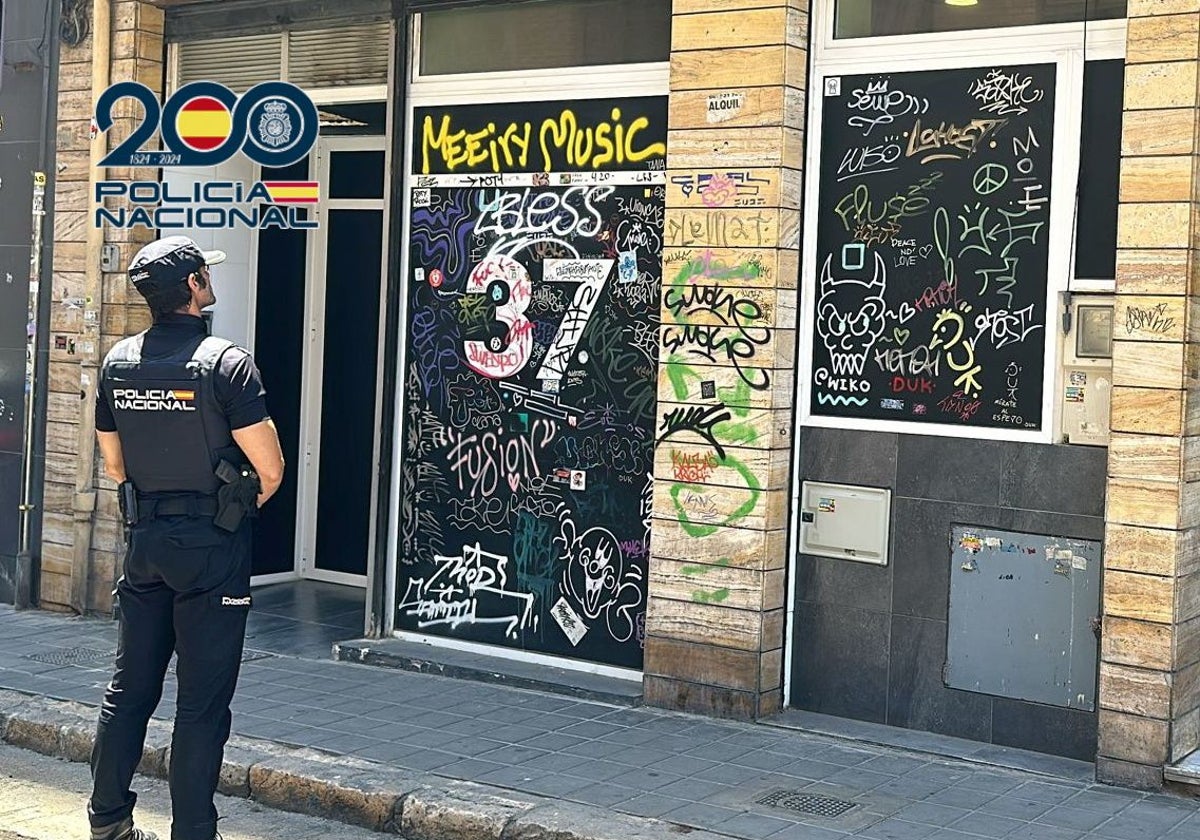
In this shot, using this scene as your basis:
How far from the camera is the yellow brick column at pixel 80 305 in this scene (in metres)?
9.92

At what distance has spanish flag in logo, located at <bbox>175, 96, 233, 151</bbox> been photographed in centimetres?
1013

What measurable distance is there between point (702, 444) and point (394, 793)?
2321 millimetres

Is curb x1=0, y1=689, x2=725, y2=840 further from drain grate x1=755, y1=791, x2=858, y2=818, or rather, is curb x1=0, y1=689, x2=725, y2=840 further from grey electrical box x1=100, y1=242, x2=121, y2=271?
grey electrical box x1=100, y1=242, x2=121, y2=271

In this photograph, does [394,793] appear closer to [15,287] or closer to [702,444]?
[702,444]

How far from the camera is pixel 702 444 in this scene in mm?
7727

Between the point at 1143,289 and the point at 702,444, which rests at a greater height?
the point at 1143,289

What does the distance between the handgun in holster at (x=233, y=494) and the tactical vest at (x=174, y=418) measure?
4 cm

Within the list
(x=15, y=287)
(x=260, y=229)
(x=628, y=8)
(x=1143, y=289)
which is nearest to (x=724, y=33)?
(x=628, y=8)

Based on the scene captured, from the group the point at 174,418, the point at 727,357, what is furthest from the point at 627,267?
the point at 174,418

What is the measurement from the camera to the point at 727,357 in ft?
25.1

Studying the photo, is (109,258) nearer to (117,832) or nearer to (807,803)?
(117,832)

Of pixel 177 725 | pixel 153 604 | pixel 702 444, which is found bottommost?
pixel 177 725

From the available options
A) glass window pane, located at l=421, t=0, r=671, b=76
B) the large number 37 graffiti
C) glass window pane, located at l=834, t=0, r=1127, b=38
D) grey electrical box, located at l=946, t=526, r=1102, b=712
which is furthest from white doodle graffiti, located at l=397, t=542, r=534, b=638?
glass window pane, located at l=834, t=0, r=1127, b=38

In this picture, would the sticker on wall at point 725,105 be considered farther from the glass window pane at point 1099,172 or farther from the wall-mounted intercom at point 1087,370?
the wall-mounted intercom at point 1087,370
